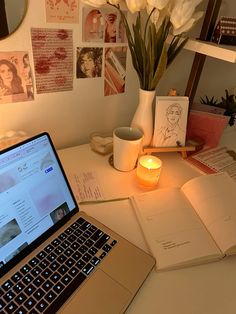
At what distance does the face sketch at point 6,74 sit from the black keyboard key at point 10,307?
1.79 feet

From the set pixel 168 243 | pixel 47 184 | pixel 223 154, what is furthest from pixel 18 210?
pixel 223 154

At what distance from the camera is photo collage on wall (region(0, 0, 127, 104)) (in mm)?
737

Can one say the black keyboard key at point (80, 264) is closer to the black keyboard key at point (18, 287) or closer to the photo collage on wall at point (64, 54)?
the black keyboard key at point (18, 287)

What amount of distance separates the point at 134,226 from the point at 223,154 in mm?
504

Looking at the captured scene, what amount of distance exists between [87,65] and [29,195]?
18.9 inches

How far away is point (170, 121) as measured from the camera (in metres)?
0.91

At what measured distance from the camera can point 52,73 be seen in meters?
0.81

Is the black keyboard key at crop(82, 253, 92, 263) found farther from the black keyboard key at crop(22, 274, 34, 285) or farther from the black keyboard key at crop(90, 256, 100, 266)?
the black keyboard key at crop(22, 274, 34, 285)

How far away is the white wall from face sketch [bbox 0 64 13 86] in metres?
0.05

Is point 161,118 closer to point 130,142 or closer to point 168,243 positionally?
point 130,142

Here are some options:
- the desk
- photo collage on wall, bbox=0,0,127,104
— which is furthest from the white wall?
the desk

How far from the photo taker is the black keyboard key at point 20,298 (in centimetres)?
48

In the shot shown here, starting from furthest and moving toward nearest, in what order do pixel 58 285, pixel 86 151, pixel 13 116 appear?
pixel 86 151 → pixel 13 116 → pixel 58 285

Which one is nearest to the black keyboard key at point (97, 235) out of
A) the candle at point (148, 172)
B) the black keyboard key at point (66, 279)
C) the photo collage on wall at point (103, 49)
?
the black keyboard key at point (66, 279)
